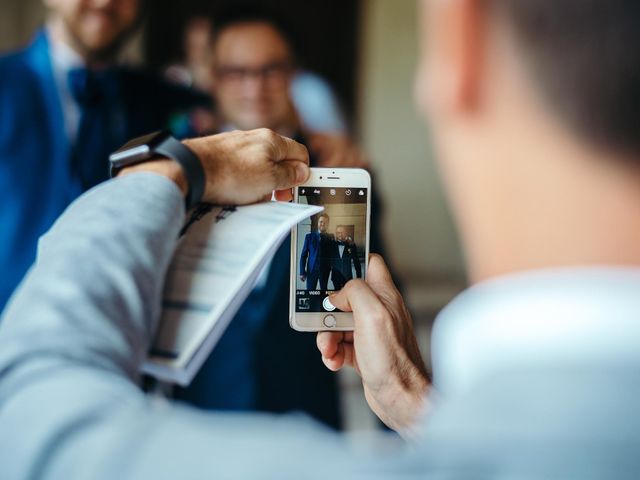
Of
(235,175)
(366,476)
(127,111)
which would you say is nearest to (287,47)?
(127,111)

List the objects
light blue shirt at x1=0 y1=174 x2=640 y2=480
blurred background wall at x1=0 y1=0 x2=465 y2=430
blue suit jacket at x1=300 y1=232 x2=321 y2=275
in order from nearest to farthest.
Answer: light blue shirt at x1=0 y1=174 x2=640 y2=480 < blue suit jacket at x1=300 y1=232 x2=321 y2=275 < blurred background wall at x1=0 y1=0 x2=465 y2=430

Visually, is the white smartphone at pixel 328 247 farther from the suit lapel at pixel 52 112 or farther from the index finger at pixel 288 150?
the suit lapel at pixel 52 112

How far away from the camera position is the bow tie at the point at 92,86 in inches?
32.6

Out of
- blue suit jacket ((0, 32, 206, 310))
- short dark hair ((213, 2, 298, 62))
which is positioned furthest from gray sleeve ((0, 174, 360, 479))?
short dark hair ((213, 2, 298, 62))

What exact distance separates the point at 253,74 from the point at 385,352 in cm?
86

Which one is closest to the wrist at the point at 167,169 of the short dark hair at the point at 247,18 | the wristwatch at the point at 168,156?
the wristwatch at the point at 168,156

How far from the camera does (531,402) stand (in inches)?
10.6

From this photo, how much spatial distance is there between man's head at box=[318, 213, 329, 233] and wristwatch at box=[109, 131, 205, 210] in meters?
0.11

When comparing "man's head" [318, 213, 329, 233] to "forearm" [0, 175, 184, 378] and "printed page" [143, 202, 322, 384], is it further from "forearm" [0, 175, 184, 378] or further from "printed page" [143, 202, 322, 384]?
"forearm" [0, 175, 184, 378]

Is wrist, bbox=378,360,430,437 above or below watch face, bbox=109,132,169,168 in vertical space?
below

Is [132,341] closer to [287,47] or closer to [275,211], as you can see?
[275,211]

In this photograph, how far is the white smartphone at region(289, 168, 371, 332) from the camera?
57 centimetres

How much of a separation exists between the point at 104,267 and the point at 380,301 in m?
0.24

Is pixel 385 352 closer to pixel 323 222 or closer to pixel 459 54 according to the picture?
pixel 323 222
